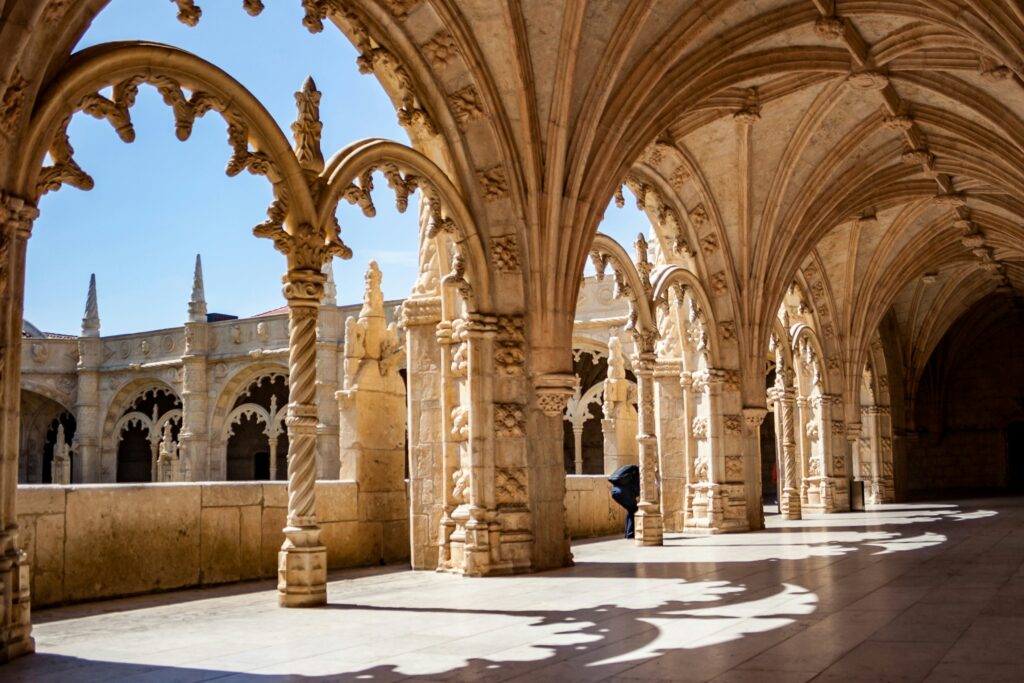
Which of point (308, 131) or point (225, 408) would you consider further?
point (225, 408)

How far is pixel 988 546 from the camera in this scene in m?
9.84

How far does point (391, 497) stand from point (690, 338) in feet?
20.8

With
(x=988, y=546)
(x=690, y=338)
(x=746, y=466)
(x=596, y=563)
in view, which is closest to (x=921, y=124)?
(x=690, y=338)

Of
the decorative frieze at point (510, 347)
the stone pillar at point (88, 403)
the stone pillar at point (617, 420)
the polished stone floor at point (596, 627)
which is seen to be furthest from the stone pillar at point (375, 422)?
the stone pillar at point (88, 403)

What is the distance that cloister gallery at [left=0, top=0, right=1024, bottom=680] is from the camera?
6.77 meters

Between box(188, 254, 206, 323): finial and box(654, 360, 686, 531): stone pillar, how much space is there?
14.4 m

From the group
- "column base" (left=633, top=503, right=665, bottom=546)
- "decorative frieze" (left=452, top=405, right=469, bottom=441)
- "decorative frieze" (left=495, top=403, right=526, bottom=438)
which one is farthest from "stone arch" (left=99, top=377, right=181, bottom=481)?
"decorative frieze" (left=495, top=403, right=526, bottom=438)

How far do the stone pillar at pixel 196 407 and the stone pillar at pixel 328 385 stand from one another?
3408 mm

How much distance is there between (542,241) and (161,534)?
162 inches

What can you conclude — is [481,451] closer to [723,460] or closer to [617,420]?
[617,420]

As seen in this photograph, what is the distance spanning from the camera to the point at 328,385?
22750 mm

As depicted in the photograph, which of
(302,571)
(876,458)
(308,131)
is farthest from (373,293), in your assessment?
(876,458)

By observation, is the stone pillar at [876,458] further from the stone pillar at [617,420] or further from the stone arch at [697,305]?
the stone pillar at [617,420]

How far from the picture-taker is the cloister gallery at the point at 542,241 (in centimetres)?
677
